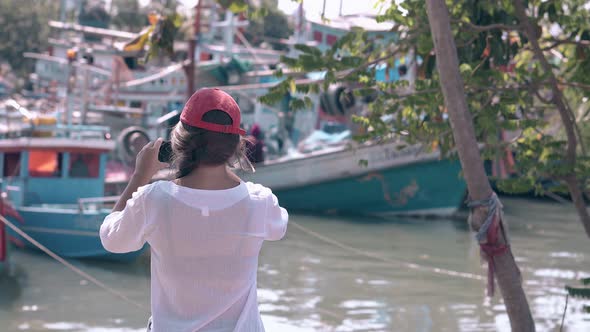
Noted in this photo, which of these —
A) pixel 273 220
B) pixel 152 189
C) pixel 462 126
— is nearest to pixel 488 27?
pixel 462 126

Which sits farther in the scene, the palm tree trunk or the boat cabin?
the boat cabin

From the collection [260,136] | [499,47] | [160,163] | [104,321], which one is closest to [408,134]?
[499,47]

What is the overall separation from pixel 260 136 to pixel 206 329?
21.7 meters

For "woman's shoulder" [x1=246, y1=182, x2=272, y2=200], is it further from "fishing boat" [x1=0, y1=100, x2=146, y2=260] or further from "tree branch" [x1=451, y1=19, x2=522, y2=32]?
"fishing boat" [x1=0, y1=100, x2=146, y2=260]

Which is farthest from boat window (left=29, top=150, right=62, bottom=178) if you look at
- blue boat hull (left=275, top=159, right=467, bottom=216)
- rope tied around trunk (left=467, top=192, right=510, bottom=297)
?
rope tied around trunk (left=467, top=192, right=510, bottom=297)

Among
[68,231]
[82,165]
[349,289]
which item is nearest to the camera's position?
[349,289]

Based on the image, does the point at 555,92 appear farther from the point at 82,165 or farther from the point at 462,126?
the point at 82,165

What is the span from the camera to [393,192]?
21609 mm

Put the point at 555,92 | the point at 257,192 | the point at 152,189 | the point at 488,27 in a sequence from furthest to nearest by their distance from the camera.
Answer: the point at 555,92
the point at 488,27
the point at 257,192
the point at 152,189

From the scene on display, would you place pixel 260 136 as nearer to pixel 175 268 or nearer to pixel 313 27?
pixel 313 27

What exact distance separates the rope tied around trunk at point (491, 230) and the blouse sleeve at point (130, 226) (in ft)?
7.49

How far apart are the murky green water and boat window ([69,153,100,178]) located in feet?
4.92

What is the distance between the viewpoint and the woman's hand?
239 centimetres

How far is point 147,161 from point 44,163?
41.7 ft
